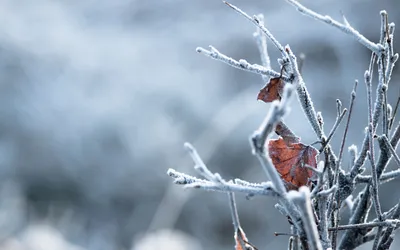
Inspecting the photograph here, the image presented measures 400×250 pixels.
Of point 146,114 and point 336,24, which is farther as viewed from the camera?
point 146,114

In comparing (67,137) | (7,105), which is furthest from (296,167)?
(7,105)

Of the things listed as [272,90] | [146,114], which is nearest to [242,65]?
[272,90]

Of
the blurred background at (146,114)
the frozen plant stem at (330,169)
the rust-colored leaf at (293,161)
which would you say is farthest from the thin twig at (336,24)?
the blurred background at (146,114)

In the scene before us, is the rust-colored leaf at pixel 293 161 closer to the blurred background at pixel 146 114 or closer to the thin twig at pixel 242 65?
the thin twig at pixel 242 65

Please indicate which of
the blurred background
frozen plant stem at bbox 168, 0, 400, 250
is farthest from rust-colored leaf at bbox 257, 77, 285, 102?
the blurred background

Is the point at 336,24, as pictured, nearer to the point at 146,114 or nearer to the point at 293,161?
the point at 293,161

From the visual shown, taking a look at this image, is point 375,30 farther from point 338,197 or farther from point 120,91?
point 338,197

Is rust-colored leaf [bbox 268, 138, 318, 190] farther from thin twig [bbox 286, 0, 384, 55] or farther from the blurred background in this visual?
the blurred background
